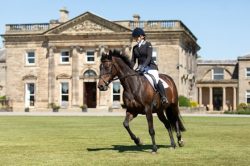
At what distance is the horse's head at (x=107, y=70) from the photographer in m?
13.2

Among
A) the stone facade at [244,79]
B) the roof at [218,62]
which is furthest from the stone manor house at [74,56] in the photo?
the roof at [218,62]

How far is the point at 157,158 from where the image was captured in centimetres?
1175

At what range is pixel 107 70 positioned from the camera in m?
13.4

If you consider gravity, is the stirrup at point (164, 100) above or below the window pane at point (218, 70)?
below

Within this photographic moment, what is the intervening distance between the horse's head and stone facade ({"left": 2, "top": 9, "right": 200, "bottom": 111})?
45173mm

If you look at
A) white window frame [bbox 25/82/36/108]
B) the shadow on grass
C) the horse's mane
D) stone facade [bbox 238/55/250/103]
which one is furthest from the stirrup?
stone facade [bbox 238/55/250/103]

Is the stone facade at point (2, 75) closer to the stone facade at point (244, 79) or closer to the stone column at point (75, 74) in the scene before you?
the stone column at point (75, 74)

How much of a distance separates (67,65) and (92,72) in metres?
3.09

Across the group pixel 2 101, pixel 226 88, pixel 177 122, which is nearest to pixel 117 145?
pixel 177 122

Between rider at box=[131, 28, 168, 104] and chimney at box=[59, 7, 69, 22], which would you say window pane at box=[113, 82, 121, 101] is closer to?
chimney at box=[59, 7, 69, 22]

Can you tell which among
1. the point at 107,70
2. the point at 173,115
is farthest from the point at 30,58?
the point at 107,70

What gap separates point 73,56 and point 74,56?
0.14 metres

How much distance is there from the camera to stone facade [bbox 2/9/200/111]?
59.7 metres

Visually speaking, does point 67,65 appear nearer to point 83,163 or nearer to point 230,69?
point 230,69
